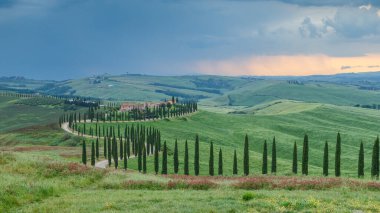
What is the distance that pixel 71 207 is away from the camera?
3331 cm

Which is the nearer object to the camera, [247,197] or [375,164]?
[247,197]

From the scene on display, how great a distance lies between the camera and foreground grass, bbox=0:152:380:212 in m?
31.1

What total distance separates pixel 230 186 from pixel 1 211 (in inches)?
817

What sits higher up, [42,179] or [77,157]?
[42,179]

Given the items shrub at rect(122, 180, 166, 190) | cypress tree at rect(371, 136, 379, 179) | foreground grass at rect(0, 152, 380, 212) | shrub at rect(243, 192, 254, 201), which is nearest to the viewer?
foreground grass at rect(0, 152, 380, 212)

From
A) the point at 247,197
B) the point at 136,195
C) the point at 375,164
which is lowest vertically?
the point at 375,164

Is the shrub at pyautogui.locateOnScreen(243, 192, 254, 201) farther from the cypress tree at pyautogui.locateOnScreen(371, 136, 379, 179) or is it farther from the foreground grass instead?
the cypress tree at pyautogui.locateOnScreen(371, 136, 379, 179)

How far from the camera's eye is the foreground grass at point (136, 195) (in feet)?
102

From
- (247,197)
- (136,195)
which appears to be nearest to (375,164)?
(247,197)

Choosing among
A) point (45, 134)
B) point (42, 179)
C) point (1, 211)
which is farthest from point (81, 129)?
point (1, 211)

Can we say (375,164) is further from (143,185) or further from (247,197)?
(247,197)

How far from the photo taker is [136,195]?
38781 mm

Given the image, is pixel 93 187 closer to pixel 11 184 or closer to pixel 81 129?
pixel 11 184

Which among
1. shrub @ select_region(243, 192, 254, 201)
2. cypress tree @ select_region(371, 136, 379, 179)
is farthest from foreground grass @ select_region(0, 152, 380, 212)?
cypress tree @ select_region(371, 136, 379, 179)
